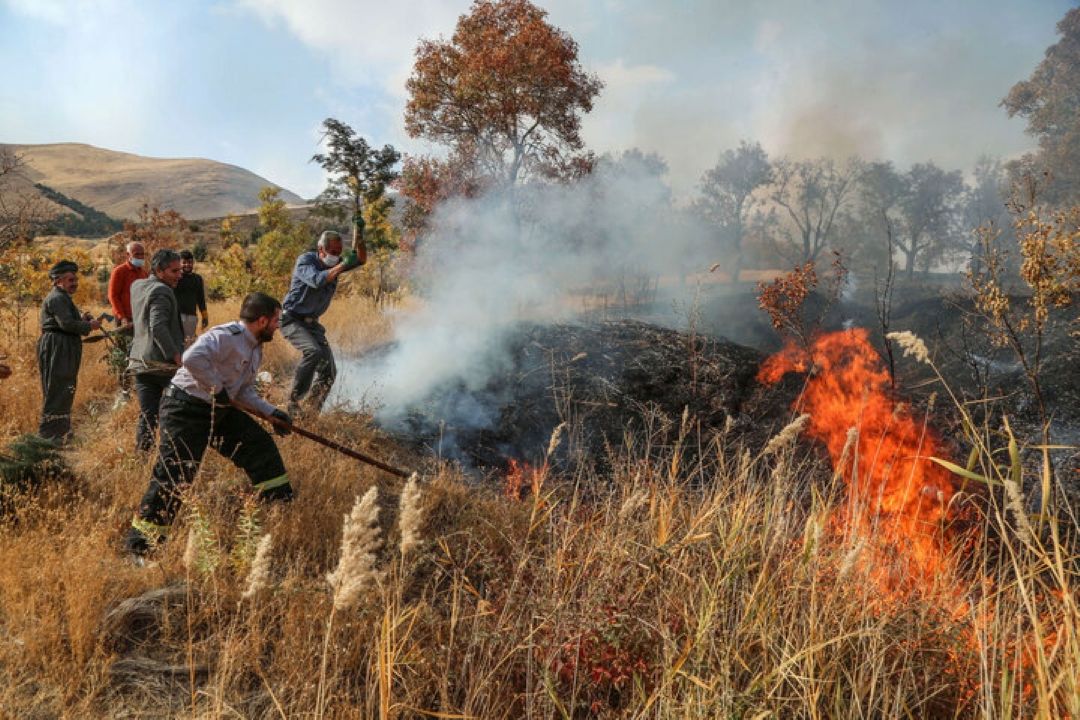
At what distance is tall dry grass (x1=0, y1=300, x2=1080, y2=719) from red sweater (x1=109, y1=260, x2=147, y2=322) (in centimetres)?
339

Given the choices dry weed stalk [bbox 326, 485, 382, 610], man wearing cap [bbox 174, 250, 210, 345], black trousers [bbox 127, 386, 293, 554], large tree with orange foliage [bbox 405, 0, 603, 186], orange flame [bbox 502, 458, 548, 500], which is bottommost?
orange flame [bbox 502, 458, 548, 500]

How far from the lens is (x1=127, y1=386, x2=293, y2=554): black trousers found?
3145 mm

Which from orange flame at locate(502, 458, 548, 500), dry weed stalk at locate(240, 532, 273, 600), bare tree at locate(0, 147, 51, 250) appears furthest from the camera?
bare tree at locate(0, 147, 51, 250)

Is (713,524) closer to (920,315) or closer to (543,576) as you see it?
(543,576)

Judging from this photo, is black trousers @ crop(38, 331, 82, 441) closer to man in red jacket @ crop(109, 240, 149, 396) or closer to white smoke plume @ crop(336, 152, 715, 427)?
man in red jacket @ crop(109, 240, 149, 396)

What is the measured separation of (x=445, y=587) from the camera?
123 inches

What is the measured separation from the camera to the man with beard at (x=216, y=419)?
315 centimetres

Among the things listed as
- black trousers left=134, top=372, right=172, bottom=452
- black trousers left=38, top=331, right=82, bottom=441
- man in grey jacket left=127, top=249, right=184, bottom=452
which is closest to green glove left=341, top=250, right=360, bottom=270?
man in grey jacket left=127, top=249, right=184, bottom=452

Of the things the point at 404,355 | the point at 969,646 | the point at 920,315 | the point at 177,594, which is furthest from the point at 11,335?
the point at 920,315

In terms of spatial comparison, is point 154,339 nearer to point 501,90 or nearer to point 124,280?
point 124,280

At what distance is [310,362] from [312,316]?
0.54 metres

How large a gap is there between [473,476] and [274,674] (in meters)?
3.26

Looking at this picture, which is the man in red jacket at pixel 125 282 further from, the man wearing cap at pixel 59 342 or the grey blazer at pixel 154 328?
the grey blazer at pixel 154 328

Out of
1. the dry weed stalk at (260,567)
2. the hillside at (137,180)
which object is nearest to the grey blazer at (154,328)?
the dry weed stalk at (260,567)
